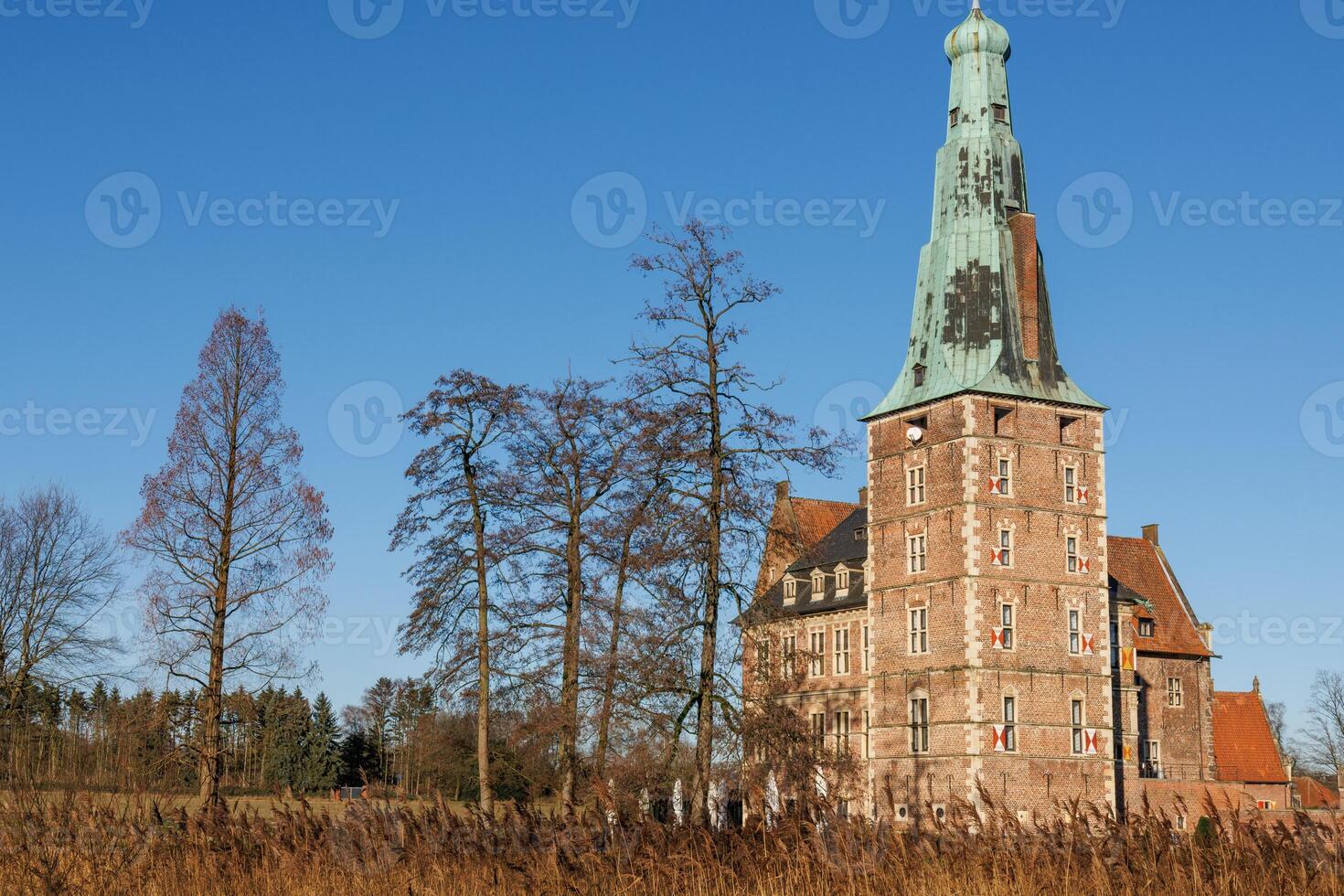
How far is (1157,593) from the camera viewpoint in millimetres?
62219

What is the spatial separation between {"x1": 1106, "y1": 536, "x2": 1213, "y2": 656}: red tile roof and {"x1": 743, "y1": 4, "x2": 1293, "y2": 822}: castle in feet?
5.79

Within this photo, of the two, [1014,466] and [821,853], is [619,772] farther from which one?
[1014,466]

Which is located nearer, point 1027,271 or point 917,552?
point 917,552

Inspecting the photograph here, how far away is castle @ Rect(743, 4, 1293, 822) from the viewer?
162 feet

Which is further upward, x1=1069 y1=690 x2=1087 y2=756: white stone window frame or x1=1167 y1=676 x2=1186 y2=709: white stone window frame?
x1=1167 y1=676 x2=1186 y2=709: white stone window frame

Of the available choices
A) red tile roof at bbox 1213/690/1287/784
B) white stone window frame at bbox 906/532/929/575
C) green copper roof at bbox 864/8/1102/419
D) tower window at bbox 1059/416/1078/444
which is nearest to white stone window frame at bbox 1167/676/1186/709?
red tile roof at bbox 1213/690/1287/784

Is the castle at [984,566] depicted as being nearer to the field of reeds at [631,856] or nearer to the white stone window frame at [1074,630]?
the white stone window frame at [1074,630]

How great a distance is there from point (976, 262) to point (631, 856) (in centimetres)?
4297

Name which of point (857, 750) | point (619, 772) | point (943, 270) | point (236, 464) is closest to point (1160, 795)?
point (857, 750)

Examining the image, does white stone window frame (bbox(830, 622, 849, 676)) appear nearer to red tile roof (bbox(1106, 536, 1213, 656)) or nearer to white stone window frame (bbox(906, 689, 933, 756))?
white stone window frame (bbox(906, 689, 933, 756))

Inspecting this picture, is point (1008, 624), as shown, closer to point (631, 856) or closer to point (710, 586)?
point (710, 586)

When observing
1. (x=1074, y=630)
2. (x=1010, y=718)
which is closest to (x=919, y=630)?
(x=1010, y=718)

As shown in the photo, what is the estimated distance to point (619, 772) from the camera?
31.4 m

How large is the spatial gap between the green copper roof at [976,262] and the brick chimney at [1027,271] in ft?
0.57
